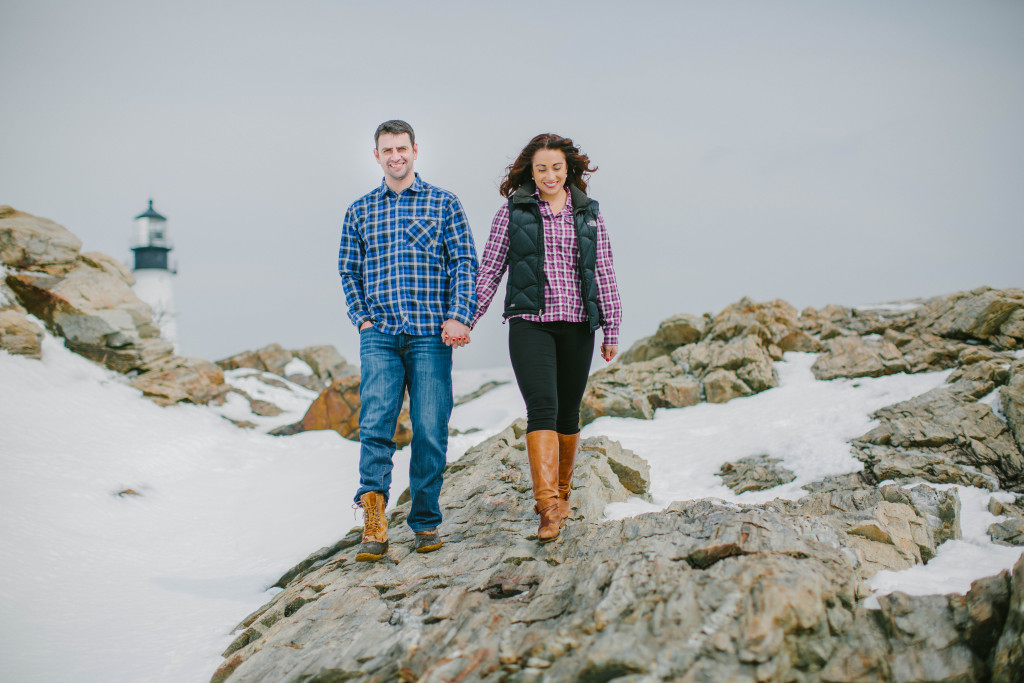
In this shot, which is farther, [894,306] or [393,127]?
[894,306]

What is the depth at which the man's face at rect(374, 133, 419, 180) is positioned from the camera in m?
5.52

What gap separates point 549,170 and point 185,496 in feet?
37.9

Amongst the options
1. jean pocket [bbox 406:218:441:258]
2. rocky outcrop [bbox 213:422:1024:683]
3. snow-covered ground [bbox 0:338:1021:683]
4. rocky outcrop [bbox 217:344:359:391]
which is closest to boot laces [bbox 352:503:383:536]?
Result: rocky outcrop [bbox 213:422:1024:683]

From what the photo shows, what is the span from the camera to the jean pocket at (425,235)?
557 cm

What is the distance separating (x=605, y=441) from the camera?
28.4 feet

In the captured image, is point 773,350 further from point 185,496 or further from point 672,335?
point 185,496

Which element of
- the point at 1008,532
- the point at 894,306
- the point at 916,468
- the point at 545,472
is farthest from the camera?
the point at 894,306

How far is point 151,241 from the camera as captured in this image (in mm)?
38688

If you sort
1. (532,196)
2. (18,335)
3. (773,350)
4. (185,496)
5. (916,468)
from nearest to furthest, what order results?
Result: 1. (532,196)
2. (916,468)
3. (185,496)
4. (773,350)
5. (18,335)

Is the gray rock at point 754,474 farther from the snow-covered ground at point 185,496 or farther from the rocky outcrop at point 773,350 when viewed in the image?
the rocky outcrop at point 773,350

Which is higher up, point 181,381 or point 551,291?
point 551,291

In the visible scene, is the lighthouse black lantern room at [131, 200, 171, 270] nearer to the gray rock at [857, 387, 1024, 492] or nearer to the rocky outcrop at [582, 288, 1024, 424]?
the rocky outcrop at [582, 288, 1024, 424]

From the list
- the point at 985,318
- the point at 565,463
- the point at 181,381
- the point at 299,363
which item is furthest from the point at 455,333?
the point at 299,363

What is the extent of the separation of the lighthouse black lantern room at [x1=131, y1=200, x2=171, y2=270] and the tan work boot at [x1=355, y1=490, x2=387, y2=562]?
3868cm
